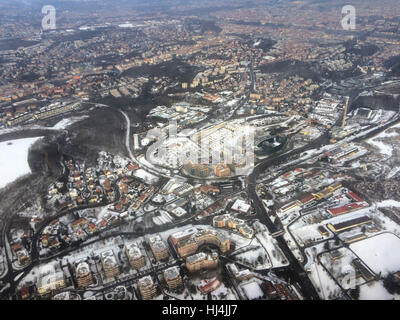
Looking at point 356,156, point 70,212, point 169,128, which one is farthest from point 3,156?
point 356,156

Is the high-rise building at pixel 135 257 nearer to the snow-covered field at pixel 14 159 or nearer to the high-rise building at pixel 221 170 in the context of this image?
the high-rise building at pixel 221 170

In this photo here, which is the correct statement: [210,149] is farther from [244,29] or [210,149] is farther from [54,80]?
[244,29]

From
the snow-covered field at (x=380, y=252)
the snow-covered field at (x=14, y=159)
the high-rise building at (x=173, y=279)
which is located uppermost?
the snow-covered field at (x=14, y=159)

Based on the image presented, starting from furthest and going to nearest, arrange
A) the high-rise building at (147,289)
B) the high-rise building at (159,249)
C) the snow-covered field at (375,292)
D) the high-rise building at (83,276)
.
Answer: the high-rise building at (159,249), the high-rise building at (83,276), the high-rise building at (147,289), the snow-covered field at (375,292)

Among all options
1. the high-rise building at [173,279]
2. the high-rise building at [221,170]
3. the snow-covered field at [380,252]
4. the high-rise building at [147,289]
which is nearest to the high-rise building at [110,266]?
the high-rise building at [147,289]

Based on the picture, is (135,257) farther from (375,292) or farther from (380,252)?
(380,252)

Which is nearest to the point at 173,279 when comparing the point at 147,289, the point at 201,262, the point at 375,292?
the point at 147,289

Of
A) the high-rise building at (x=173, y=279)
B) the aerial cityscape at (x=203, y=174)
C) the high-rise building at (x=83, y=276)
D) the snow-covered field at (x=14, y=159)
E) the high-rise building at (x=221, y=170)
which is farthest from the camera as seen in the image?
the snow-covered field at (x=14, y=159)
